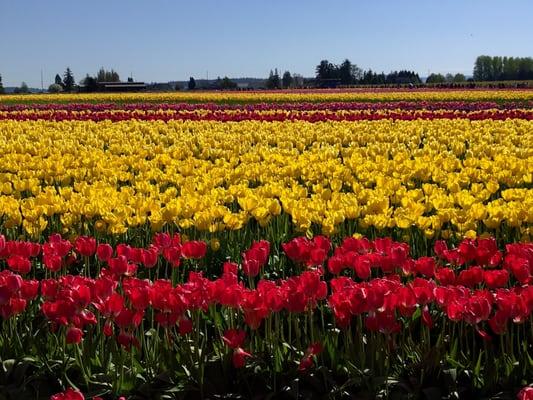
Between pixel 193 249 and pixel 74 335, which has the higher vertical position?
pixel 193 249

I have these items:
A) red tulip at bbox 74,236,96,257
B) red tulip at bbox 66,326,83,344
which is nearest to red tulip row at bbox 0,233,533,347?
red tulip at bbox 66,326,83,344

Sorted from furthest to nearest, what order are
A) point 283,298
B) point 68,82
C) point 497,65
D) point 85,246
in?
point 497,65 < point 68,82 < point 85,246 < point 283,298

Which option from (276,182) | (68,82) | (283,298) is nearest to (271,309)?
(283,298)

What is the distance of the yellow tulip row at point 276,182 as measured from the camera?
4.70 metres

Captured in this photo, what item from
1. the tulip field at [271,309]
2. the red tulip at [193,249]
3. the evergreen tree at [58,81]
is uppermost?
the evergreen tree at [58,81]

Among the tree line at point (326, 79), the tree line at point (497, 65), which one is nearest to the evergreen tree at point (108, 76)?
the tree line at point (326, 79)

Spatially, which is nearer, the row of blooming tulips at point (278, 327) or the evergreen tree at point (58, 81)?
the row of blooming tulips at point (278, 327)

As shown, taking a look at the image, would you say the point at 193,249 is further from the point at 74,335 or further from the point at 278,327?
the point at 74,335

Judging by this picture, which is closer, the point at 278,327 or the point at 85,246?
the point at 278,327

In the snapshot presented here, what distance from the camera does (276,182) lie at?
23.1 feet

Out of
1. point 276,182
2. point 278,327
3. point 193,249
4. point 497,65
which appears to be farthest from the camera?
point 497,65

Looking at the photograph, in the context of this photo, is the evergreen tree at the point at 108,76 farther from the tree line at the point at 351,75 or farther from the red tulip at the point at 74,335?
the red tulip at the point at 74,335

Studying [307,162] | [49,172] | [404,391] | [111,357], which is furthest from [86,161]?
[404,391]

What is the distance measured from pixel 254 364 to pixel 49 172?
509 cm
